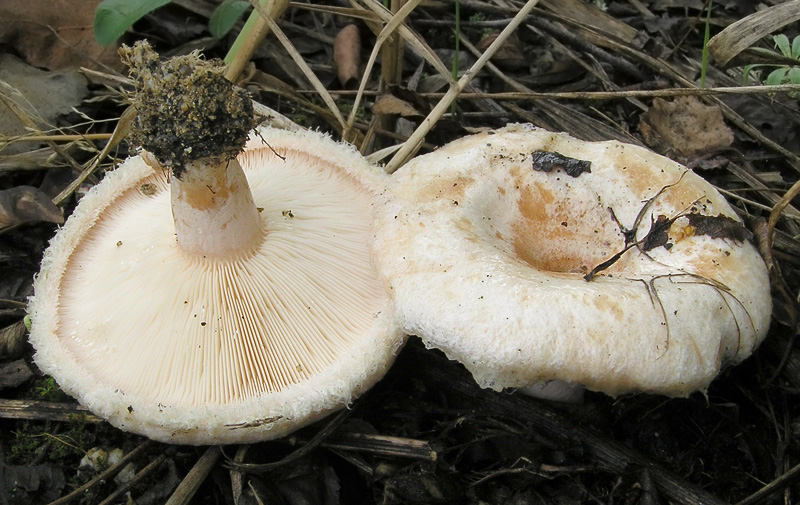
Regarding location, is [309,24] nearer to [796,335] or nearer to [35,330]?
[35,330]

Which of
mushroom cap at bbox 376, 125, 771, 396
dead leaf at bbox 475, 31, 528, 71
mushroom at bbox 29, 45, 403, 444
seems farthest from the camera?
dead leaf at bbox 475, 31, 528, 71

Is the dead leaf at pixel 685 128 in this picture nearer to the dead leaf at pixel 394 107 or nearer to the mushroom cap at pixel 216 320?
the dead leaf at pixel 394 107

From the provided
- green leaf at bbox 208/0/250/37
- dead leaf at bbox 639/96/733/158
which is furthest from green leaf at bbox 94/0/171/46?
dead leaf at bbox 639/96/733/158

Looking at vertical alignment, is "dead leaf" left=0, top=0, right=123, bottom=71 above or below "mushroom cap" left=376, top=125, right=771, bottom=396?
above

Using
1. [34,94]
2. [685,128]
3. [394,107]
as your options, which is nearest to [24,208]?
[34,94]

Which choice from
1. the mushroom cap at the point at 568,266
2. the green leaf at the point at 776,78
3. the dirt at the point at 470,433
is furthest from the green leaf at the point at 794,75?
the mushroom cap at the point at 568,266

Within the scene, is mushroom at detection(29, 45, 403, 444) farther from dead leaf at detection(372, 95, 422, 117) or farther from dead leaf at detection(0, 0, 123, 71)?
dead leaf at detection(0, 0, 123, 71)
